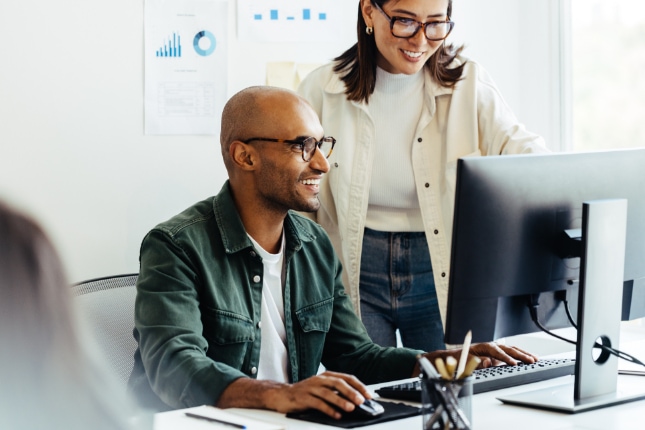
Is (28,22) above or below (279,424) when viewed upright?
above

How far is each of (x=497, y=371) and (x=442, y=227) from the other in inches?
26.8

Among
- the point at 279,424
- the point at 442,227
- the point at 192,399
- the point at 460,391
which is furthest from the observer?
the point at 442,227

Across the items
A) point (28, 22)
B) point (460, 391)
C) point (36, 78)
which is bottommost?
point (460, 391)

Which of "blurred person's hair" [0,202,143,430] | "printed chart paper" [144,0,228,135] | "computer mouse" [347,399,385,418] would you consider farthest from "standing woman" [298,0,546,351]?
"blurred person's hair" [0,202,143,430]

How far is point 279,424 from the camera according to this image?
4.61 ft

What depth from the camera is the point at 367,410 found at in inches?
56.3

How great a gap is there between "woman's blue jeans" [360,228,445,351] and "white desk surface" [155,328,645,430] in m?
0.76

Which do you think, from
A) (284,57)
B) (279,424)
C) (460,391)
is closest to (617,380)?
(460,391)

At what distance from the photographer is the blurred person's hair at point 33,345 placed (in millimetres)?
480

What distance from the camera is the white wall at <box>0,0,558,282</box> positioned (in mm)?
2477

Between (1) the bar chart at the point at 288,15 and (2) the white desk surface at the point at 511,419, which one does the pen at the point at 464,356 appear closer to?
(2) the white desk surface at the point at 511,419

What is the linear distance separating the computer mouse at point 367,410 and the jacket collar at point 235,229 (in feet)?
1.73

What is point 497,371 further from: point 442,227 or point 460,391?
point 442,227

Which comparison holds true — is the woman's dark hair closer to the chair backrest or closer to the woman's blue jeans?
the woman's blue jeans
